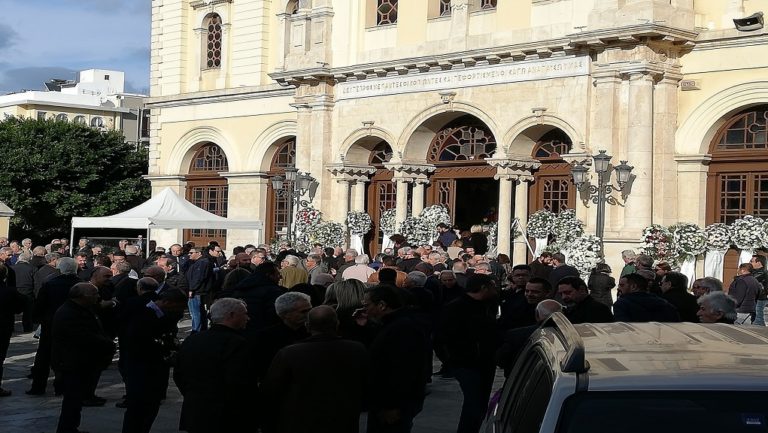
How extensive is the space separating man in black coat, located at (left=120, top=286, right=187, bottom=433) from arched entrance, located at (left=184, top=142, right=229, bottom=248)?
26431 mm

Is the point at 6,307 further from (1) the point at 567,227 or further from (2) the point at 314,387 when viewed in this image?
(1) the point at 567,227

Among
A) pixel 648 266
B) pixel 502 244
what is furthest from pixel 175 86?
pixel 648 266

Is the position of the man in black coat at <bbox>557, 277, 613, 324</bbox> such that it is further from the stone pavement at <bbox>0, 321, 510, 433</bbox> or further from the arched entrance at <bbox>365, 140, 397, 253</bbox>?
the arched entrance at <bbox>365, 140, 397, 253</bbox>

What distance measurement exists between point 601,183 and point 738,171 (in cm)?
318

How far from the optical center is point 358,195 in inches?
1220

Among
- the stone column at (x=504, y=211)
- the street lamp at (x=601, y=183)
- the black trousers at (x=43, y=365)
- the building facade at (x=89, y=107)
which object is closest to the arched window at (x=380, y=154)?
the stone column at (x=504, y=211)

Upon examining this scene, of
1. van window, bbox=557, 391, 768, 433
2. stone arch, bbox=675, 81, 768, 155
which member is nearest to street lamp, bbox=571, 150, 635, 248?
Answer: stone arch, bbox=675, 81, 768, 155

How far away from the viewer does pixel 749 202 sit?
77.0 feet

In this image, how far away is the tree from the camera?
1822 inches

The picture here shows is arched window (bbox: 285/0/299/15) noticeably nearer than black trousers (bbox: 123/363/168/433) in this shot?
No

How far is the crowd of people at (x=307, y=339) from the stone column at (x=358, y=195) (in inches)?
595

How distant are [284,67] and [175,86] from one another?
706cm

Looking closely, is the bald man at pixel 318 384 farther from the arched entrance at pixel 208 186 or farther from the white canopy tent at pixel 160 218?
the arched entrance at pixel 208 186

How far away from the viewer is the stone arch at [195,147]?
3588cm
